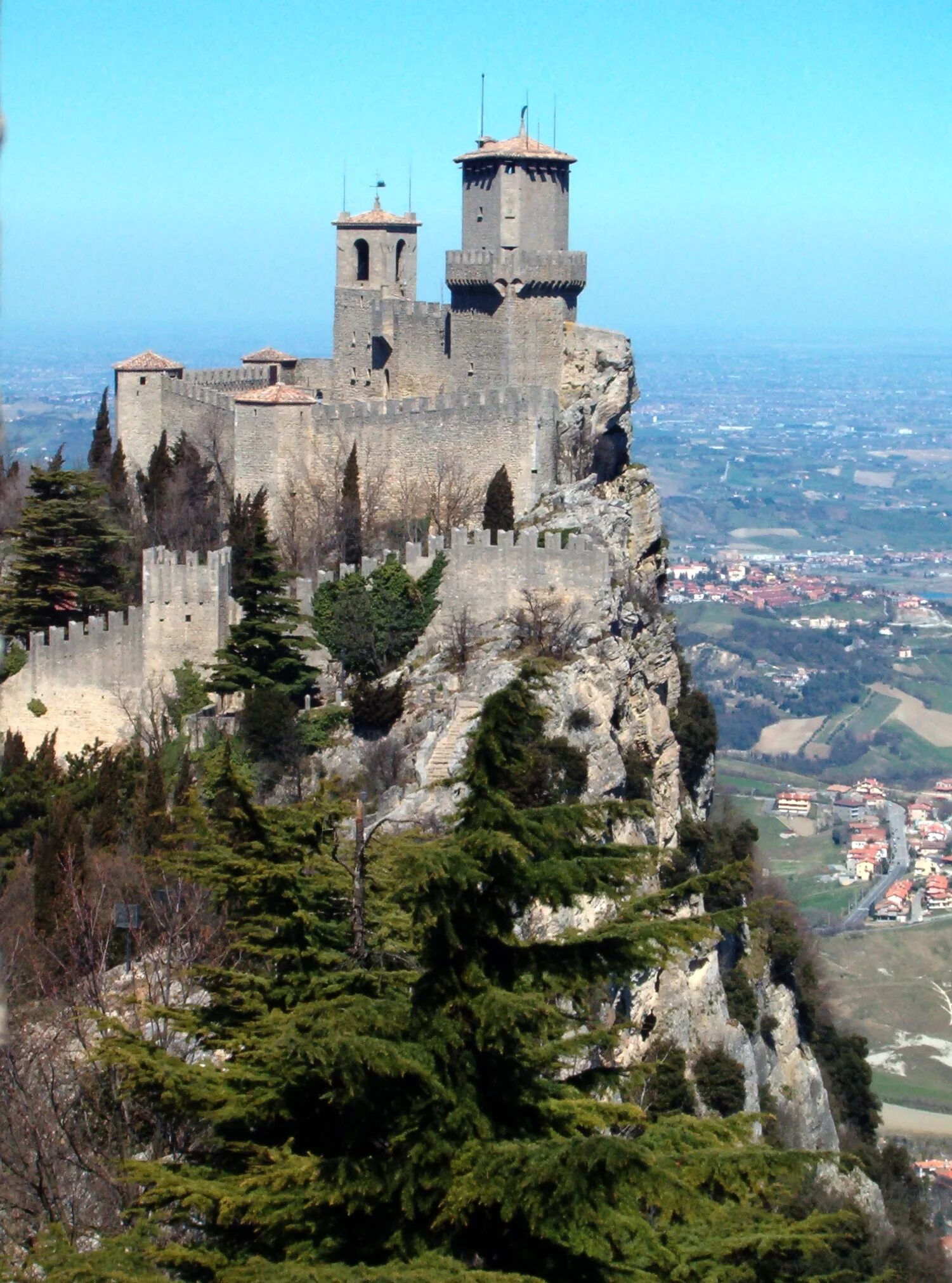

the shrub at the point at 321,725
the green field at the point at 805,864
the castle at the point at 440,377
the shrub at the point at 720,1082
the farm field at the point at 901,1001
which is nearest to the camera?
the shrub at the point at 720,1082

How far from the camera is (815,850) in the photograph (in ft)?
282

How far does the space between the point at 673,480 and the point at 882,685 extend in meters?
62.4

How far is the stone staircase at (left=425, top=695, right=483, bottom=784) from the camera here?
1149 inches

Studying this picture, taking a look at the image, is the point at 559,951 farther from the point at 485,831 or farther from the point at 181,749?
the point at 181,749

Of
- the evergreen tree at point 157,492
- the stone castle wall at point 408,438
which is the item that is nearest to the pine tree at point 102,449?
the evergreen tree at point 157,492

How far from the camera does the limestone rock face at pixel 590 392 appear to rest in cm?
3859

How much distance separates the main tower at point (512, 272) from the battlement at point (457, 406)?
1.58m

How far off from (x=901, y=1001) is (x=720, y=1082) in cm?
3644

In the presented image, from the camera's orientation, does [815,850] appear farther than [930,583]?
No

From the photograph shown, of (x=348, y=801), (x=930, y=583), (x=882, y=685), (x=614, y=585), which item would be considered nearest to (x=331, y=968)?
(x=348, y=801)

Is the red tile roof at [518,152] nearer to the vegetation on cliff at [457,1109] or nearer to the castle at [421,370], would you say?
the castle at [421,370]

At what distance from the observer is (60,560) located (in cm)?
3394

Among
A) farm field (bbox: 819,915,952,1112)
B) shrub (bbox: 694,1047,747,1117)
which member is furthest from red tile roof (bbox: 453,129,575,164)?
farm field (bbox: 819,915,952,1112)

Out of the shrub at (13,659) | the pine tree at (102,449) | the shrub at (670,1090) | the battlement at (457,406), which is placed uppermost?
the battlement at (457,406)
